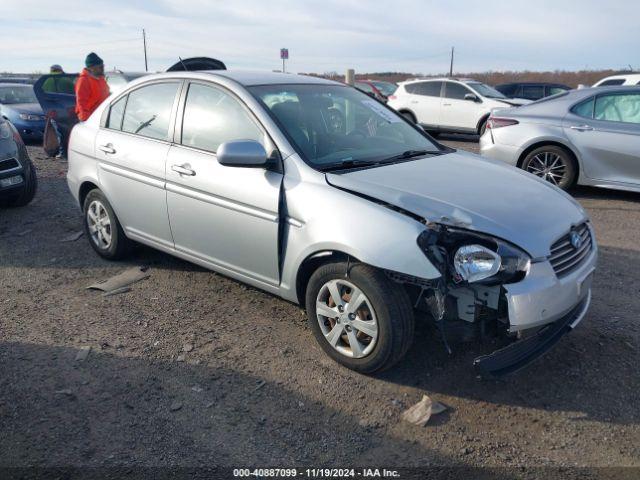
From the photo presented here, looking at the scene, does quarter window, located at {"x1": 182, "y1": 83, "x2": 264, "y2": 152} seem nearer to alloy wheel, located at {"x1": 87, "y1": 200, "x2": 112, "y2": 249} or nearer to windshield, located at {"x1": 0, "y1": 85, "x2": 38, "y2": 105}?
alloy wheel, located at {"x1": 87, "y1": 200, "x2": 112, "y2": 249}

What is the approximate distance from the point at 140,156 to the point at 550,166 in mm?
5504

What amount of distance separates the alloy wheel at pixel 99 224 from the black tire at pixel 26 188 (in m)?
2.35

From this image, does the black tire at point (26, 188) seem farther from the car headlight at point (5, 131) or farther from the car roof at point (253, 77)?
the car roof at point (253, 77)

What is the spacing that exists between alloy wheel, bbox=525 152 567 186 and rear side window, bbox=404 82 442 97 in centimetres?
744

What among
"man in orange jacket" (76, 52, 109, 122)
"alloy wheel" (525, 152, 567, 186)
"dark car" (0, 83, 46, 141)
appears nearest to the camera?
"alloy wheel" (525, 152, 567, 186)

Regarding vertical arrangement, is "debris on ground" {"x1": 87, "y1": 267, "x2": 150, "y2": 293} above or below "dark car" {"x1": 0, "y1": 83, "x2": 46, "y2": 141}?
below

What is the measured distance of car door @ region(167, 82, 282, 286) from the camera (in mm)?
3568

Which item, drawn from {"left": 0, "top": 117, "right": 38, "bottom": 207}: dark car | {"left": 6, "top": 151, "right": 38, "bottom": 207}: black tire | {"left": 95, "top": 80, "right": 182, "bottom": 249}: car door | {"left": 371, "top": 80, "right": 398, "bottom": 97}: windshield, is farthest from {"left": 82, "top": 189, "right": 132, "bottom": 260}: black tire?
{"left": 371, "top": 80, "right": 398, "bottom": 97}: windshield

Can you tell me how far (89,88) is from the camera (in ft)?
26.4

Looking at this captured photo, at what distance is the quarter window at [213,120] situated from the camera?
3781 millimetres

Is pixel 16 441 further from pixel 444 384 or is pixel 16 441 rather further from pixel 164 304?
pixel 444 384

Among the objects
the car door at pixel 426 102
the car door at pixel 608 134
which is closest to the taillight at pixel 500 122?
the car door at pixel 608 134

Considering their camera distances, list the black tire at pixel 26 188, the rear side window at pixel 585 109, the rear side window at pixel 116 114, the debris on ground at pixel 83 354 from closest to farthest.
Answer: the debris on ground at pixel 83 354 → the rear side window at pixel 116 114 → the black tire at pixel 26 188 → the rear side window at pixel 585 109

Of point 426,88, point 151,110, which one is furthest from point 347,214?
point 426,88
